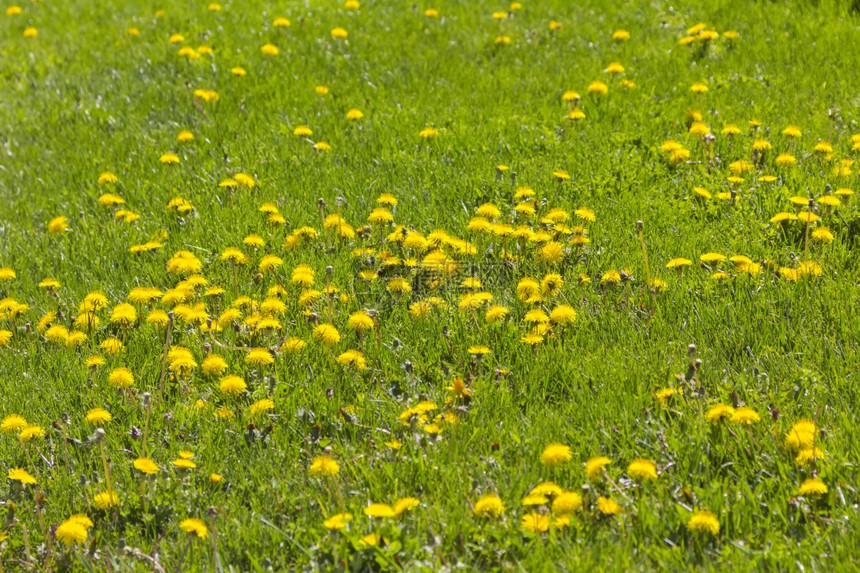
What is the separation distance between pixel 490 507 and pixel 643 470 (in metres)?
0.51

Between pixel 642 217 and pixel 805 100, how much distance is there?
5.80ft

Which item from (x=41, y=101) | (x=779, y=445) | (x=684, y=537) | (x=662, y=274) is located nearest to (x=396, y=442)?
(x=684, y=537)

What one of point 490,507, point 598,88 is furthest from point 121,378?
point 598,88

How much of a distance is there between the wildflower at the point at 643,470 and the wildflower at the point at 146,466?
1.59 metres

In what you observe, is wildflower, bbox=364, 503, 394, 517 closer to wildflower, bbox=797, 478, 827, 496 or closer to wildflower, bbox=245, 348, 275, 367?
wildflower, bbox=245, 348, 275, 367

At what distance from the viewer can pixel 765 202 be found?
4547 millimetres

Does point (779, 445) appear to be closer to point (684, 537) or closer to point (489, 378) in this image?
point (684, 537)

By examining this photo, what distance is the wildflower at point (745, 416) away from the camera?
9.98 feet

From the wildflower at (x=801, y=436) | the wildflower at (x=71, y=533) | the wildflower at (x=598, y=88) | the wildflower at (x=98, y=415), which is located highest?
the wildflower at (x=598, y=88)

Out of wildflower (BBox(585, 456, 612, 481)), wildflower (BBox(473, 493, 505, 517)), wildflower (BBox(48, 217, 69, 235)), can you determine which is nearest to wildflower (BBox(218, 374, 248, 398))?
wildflower (BBox(473, 493, 505, 517))

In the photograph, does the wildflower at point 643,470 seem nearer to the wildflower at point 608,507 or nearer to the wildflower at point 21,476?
the wildflower at point 608,507

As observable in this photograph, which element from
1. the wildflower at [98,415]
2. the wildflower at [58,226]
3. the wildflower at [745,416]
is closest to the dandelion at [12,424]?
the wildflower at [98,415]

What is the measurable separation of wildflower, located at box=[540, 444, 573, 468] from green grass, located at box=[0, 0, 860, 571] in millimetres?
61

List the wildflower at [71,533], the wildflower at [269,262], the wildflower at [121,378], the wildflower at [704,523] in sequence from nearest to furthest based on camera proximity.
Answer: the wildflower at [704,523]
the wildflower at [71,533]
the wildflower at [121,378]
the wildflower at [269,262]
